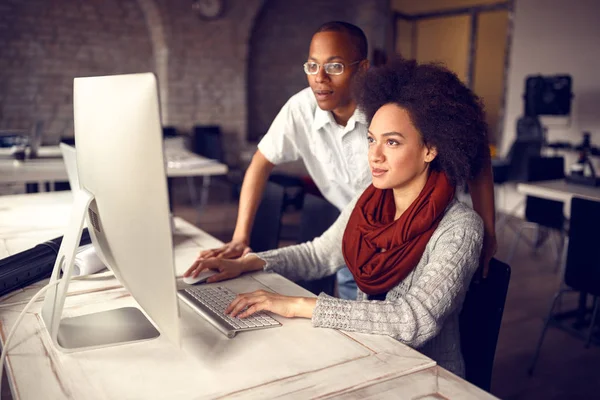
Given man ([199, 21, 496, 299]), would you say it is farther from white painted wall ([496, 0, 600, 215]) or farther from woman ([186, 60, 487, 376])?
white painted wall ([496, 0, 600, 215])

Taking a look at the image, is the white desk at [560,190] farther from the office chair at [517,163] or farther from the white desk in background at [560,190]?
the office chair at [517,163]

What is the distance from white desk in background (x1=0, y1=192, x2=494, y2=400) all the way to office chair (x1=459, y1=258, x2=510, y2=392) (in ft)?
1.22

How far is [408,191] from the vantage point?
1570 mm

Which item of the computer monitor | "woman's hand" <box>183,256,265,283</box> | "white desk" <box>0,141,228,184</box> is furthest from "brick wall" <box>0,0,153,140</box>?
the computer monitor

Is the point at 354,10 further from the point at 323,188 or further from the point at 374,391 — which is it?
the point at 374,391

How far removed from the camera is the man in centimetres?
199

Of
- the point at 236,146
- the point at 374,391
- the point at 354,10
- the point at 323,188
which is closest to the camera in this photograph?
the point at 374,391

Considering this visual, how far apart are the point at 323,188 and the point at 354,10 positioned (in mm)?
5847

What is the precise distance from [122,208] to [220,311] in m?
0.43

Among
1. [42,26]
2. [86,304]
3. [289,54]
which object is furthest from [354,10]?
[86,304]

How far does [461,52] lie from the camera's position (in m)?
7.46

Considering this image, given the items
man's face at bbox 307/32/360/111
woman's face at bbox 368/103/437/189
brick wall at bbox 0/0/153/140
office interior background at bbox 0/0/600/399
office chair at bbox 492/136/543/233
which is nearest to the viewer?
woman's face at bbox 368/103/437/189

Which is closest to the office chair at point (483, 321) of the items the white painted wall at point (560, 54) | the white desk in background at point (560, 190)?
the white desk in background at point (560, 190)

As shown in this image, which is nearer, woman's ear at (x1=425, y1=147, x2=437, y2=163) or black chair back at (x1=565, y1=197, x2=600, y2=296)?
woman's ear at (x1=425, y1=147, x2=437, y2=163)
